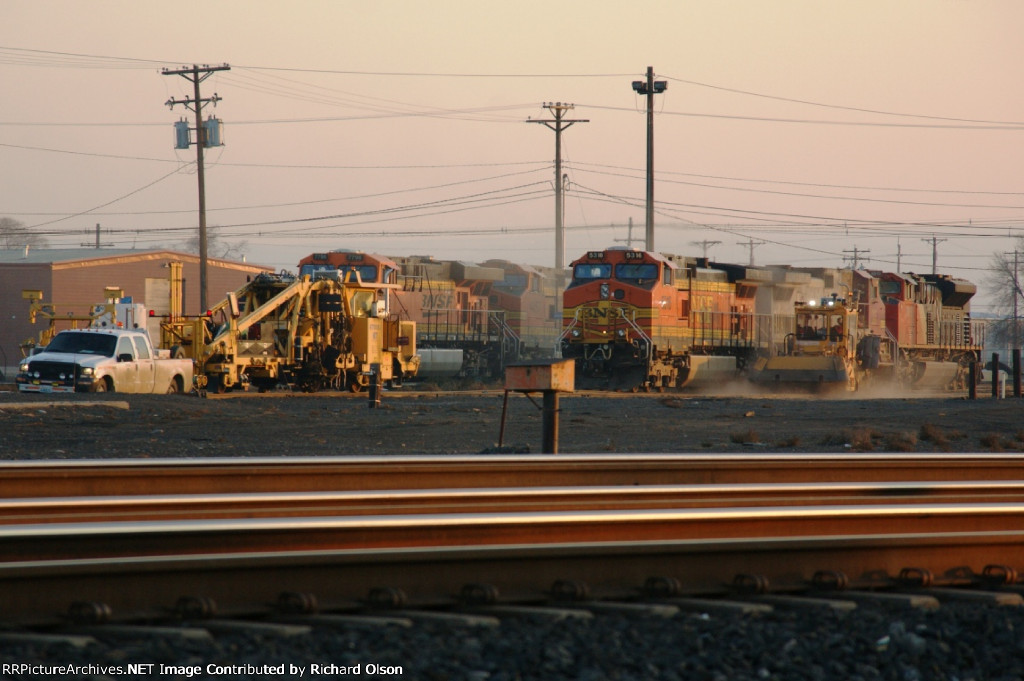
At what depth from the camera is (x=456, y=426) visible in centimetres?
1742

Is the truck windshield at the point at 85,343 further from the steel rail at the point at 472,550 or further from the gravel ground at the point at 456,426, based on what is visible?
the steel rail at the point at 472,550

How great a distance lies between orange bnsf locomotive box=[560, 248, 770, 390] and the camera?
30547mm

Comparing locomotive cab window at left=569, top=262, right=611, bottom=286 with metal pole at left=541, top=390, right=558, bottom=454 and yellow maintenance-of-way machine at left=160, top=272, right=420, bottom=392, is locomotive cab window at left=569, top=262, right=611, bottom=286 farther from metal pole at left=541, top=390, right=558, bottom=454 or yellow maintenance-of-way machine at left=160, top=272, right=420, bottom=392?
metal pole at left=541, top=390, right=558, bottom=454

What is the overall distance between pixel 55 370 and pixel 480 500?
722 inches

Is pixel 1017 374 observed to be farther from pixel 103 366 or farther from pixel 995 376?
pixel 103 366

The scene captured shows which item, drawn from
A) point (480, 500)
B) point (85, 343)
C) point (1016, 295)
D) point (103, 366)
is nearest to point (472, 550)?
point (480, 500)

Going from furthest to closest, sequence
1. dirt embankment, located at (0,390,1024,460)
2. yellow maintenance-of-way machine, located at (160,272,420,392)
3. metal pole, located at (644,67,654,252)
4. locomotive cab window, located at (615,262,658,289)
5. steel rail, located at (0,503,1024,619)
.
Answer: metal pole, located at (644,67,654,252), locomotive cab window, located at (615,262,658,289), yellow maintenance-of-way machine, located at (160,272,420,392), dirt embankment, located at (0,390,1024,460), steel rail, located at (0,503,1024,619)

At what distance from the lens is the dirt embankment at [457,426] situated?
14.0m

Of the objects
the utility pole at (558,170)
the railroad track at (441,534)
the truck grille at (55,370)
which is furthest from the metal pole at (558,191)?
the railroad track at (441,534)

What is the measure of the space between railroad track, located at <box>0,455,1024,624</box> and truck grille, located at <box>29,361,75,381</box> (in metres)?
16.0

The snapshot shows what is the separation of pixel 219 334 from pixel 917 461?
706 inches

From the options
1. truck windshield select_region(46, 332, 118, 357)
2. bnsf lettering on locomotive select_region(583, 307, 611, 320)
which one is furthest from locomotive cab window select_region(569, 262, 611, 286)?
truck windshield select_region(46, 332, 118, 357)

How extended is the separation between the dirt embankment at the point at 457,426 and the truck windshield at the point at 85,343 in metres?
3.02

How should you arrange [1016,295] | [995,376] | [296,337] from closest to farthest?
[296,337] < [995,376] < [1016,295]
